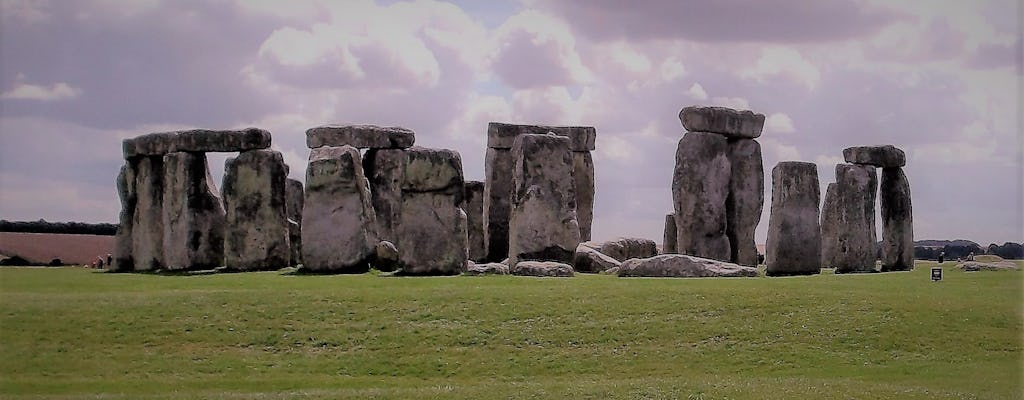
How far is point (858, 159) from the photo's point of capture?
1387 inches

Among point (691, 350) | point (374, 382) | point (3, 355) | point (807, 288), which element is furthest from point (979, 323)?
point (3, 355)

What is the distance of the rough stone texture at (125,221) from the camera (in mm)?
34844

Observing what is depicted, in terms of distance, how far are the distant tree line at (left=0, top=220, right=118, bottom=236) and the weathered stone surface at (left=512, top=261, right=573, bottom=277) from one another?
22667 millimetres

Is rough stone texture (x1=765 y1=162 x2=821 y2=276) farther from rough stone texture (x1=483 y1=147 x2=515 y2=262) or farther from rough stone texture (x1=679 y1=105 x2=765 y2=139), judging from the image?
rough stone texture (x1=483 y1=147 x2=515 y2=262)

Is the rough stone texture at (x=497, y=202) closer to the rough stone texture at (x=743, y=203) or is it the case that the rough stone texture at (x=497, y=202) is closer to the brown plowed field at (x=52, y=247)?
the rough stone texture at (x=743, y=203)

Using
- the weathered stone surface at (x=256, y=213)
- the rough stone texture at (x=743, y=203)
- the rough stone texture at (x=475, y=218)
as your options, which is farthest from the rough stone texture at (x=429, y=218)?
the rough stone texture at (x=743, y=203)

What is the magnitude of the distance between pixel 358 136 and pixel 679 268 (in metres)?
11.0

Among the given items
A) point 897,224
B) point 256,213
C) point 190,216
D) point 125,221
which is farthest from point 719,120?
point 125,221

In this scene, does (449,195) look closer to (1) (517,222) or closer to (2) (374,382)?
(1) (517,222)

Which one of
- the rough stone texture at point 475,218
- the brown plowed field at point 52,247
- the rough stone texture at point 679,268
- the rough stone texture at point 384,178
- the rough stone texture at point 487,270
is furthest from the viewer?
the brown plowed field at point 52,247

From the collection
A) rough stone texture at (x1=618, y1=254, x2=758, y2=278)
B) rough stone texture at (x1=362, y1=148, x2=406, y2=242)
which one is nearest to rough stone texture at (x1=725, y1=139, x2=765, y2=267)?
A: rough stone texture at (x1=618, y1=254, x2=758, y2=278)

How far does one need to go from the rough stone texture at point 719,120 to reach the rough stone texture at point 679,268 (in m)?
5.95

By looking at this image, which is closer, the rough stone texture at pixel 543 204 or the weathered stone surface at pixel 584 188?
the rough stone texture at pixel 543 204

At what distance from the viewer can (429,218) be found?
28.9 meters
